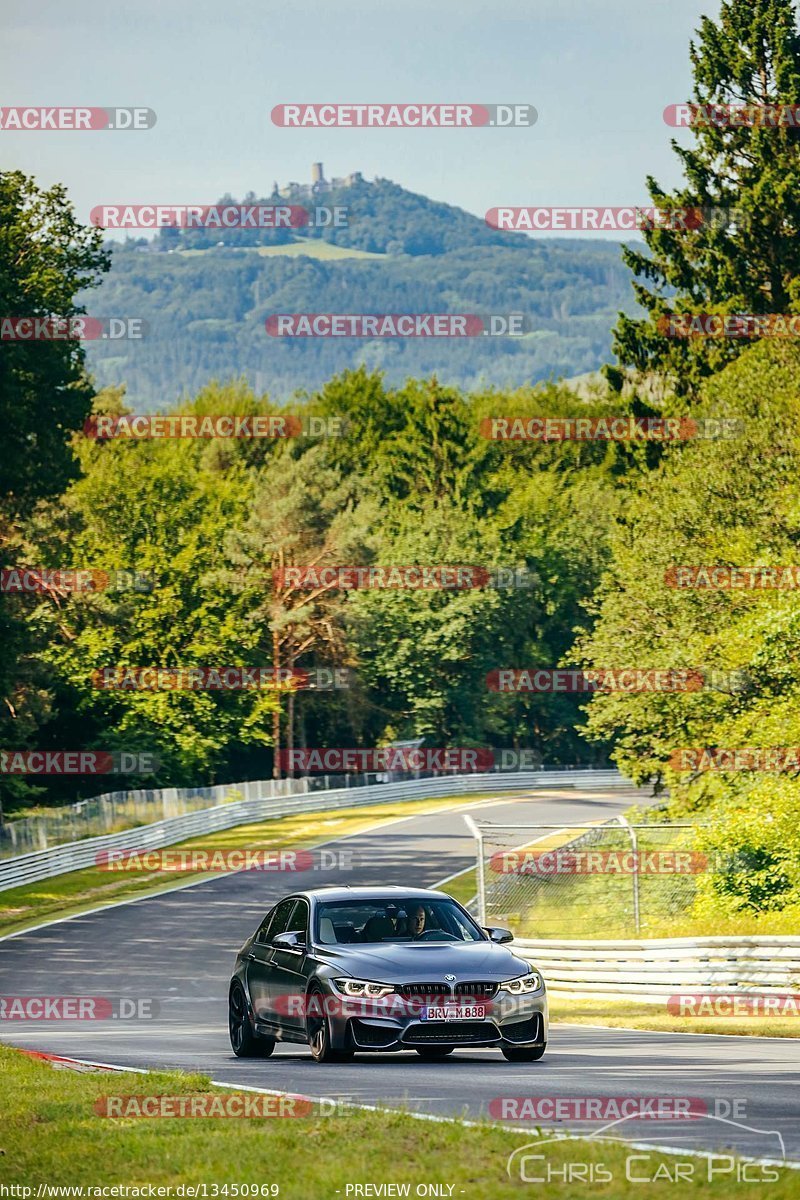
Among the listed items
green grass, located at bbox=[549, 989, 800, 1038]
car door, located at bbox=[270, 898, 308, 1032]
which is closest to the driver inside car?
car door, located at bbox=[270, 898, 308, 1032]

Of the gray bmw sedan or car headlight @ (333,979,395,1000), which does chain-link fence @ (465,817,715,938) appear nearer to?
the gray bmw sedan

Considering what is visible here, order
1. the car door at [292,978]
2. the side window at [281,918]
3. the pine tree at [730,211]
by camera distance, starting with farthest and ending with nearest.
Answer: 1. the pine tree at [730,211]
2. the side window at [281,918]
3. the car door at [292,978]

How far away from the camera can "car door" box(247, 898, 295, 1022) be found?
51.4 feet

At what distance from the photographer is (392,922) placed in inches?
606

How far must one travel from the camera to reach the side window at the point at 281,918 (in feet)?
53.0

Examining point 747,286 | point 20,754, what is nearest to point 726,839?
point 747,286

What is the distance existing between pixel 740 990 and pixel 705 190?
3949 centimetres

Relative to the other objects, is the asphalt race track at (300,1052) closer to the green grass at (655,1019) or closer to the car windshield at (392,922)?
the green grass at (655,1019)

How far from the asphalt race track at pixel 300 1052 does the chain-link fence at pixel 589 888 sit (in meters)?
1.55

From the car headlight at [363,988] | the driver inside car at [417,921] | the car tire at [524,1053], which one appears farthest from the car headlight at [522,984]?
the driver inside car at [417,921]

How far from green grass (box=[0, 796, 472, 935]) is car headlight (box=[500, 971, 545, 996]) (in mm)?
24500

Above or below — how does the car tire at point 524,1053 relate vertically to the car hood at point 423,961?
below

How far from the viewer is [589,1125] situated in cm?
977

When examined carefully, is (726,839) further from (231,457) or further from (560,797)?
(231,457)
